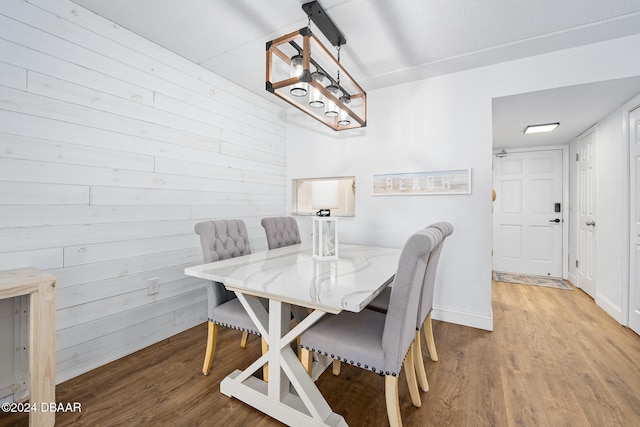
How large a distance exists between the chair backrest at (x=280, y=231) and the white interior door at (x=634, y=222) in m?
3.08

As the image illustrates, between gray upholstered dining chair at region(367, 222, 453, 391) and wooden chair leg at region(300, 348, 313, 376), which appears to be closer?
wooden chair leg at region(300, 348, 313, 376)

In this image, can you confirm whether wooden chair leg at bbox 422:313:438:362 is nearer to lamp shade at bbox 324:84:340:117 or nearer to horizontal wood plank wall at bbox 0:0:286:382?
lamp shade at bbox 324:84:340:117

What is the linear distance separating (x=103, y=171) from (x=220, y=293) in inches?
47.1

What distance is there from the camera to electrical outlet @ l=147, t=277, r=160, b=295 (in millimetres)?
2164

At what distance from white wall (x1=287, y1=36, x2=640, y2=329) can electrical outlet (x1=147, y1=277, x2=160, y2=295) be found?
2030 millimetres

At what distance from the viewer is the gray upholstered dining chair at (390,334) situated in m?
1.13

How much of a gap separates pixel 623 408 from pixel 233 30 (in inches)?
137

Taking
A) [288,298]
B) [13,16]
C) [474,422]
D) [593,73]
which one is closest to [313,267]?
[288,298]

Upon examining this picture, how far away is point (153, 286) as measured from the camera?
7.19 ft

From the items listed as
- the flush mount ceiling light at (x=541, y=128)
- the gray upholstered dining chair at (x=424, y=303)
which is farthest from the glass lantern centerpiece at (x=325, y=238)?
the flush mount ceiling light at (x=541, y=128)

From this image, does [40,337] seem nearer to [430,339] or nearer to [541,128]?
[430,339]

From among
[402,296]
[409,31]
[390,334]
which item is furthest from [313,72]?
[390,334]

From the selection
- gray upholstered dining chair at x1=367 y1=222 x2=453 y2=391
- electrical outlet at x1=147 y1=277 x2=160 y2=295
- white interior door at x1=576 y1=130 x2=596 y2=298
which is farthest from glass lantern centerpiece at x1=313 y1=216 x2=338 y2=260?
white interior door at x1=576 y1=130 x2=596 y2=298

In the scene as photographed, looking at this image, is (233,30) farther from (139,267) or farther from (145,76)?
(139,267)
